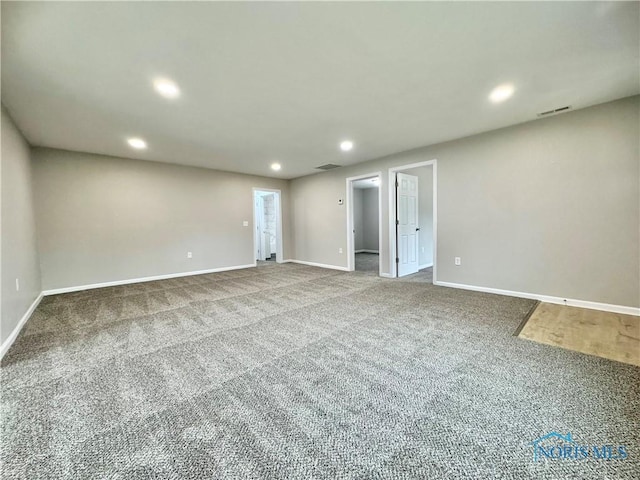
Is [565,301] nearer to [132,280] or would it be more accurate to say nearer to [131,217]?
[132,280]

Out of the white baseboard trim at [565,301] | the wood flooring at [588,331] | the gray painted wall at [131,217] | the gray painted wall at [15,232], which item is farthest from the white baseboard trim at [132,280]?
the wood flooring at [588,331]

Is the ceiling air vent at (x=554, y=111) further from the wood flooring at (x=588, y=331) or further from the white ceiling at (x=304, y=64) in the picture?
the wood flooring at (x=588, y=331)

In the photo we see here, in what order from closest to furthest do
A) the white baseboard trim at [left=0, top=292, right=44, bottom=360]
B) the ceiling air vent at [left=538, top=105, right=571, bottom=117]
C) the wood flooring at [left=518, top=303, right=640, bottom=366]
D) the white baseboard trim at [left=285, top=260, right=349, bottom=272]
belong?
the wood flooring at [left=518, top=303, right=640, bottom=366] < the white baseboard trim at [left=0, top=292, right=44, bottom=360] < the ceiling air vent at [left=538, top=105, right=571, bottom=117] < the white baseboard trim at [left=285, top=260, right=349, bottom=272]

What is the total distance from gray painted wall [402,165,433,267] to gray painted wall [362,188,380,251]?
11.3 feet

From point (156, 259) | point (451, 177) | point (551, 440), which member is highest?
point (451, 177)

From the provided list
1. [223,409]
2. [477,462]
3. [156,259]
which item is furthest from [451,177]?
[156,259]

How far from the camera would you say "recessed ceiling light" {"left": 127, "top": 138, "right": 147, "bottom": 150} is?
393 cm

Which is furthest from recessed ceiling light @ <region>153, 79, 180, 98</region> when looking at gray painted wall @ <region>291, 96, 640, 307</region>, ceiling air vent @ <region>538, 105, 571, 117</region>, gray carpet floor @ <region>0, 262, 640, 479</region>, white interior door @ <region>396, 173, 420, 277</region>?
ceiling air vent @ <region>538, 105, 571, 117</region>

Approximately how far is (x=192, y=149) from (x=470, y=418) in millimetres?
4969

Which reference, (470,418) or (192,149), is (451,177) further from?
(192,149)

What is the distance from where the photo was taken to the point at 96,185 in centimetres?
465

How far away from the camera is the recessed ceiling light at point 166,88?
2.37m

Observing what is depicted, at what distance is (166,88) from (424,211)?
17.6 ft
